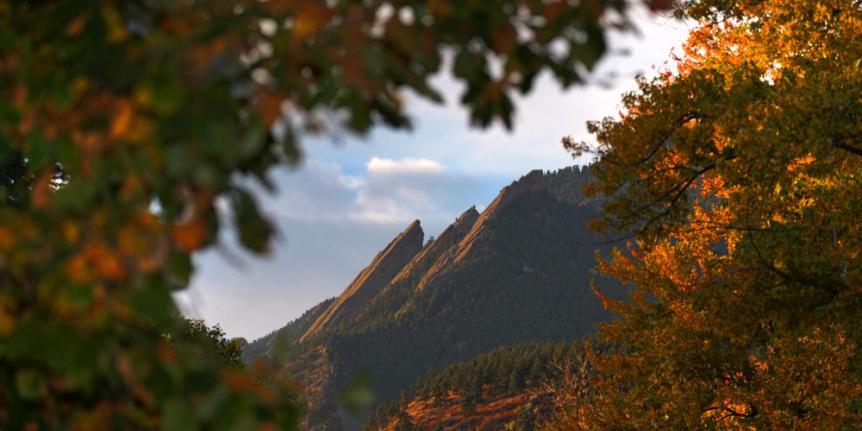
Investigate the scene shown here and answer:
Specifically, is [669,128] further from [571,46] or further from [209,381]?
[209,381]

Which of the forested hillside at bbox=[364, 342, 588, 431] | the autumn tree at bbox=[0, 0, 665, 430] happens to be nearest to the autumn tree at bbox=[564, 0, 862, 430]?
the autumn tree at bbox=[0, 0, 665, 430]

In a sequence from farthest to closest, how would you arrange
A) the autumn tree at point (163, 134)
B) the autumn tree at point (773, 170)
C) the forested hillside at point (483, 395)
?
the forested hillside at point (483, 395) < the autumn tree at point (773, 170) < the autumn tree at point (163, 134)

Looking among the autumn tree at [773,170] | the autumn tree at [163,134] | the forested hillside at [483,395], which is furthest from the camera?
the forested hillside at [483,395]

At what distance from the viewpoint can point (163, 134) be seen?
2.26 m

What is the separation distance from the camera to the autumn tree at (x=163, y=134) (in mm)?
2211

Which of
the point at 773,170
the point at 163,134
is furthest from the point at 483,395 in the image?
the point at 163,134

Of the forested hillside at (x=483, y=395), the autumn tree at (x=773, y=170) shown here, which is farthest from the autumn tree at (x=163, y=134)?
the forested hillside at (x=483, y=395)

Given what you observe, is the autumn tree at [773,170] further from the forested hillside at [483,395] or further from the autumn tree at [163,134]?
the forested hillside at [483,395]

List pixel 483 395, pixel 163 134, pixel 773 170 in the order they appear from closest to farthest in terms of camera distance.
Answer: pixel 163 134, pixel 773 170, pixel 483 395

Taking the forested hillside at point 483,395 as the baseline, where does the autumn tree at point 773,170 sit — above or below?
below

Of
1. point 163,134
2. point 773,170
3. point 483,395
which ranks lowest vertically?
point 163,134

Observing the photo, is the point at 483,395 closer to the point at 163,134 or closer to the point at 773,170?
the point at 773,170

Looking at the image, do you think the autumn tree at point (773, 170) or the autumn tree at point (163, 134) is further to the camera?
the autumn tree at point (773, 170)

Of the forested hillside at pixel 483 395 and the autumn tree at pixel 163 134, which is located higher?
the forested hillside at pixel 483 395
